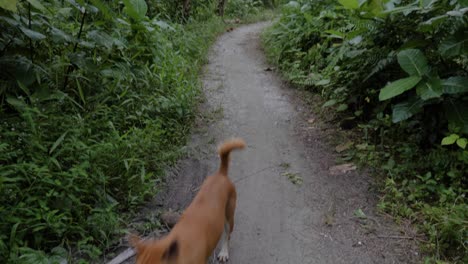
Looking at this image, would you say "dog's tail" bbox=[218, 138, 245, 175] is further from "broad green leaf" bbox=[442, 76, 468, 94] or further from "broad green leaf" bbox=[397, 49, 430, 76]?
"broad green leaf" bbox=[442, 76, 468, 94]

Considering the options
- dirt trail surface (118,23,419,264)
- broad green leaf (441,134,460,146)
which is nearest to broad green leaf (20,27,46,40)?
dirt trail surface (118,23,419,264)

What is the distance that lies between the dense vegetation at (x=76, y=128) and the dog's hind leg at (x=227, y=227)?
870 millimetres

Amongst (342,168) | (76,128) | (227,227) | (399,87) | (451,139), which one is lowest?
(342,168)

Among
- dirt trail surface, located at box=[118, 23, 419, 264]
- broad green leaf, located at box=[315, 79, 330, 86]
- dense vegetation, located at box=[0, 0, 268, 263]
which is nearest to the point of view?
dense vegetation, located at box=[0, 0, 268, 263]

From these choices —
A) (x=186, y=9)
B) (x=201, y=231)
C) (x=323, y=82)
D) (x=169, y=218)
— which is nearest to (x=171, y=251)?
(x=201, y=231)

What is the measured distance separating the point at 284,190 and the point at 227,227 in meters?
1.14

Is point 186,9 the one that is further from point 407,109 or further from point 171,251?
point 171,251

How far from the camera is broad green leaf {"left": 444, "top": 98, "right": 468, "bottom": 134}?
3.64 meters

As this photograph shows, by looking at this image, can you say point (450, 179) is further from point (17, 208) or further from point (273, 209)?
point (17, 208)

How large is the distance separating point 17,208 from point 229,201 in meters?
1.55

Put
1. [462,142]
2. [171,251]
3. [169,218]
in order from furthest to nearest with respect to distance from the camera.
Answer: [462,142] → [169,218] → [171,251]

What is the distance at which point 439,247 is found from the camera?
10.1ft

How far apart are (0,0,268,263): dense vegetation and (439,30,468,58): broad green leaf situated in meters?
2.98

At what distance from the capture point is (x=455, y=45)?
3535 millimetres
